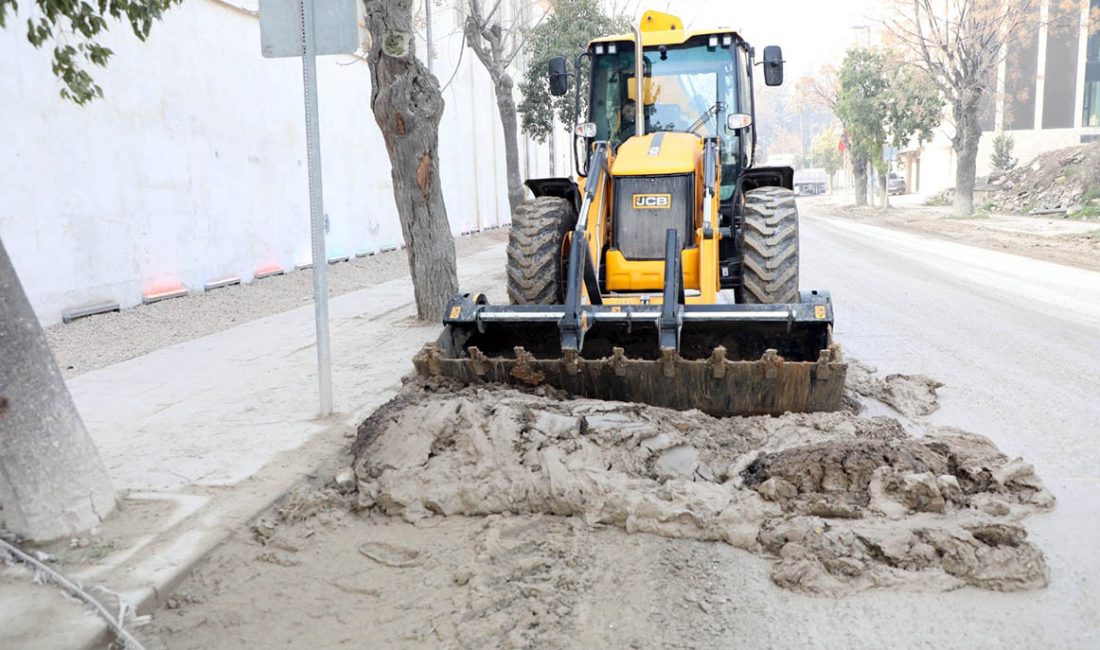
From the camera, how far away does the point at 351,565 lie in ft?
12.8

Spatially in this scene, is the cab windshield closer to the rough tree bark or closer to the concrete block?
the concrete block

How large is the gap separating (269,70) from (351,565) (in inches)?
542

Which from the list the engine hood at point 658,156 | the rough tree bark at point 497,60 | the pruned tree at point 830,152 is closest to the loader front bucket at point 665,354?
the engine hood at point 658,156

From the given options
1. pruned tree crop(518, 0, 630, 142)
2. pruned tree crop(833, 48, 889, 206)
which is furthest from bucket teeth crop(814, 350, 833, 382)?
pruned tree crop(833, 48, 889, 206)

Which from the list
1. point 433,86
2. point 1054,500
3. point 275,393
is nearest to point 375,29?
point 433,86

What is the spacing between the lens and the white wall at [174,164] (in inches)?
389

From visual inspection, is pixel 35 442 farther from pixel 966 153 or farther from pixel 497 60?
pixel 966 153

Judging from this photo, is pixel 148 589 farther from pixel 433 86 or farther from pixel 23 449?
pixel 433 86

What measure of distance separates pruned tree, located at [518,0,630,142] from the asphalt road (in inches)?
275

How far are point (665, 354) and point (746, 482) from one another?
1192 mm

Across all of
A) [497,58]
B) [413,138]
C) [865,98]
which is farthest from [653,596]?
[865,98]

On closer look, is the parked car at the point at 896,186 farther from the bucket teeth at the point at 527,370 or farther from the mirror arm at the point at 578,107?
the bucket teeth at the point at 527,370

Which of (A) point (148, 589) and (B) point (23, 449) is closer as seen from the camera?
(A) point (148, 589)

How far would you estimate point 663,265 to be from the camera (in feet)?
21.6
